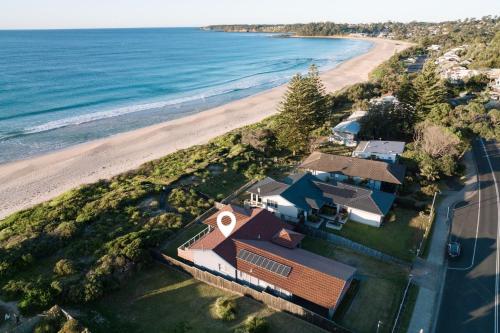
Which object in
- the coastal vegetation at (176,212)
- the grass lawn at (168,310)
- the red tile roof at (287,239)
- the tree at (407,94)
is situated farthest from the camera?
the tree at (407,94)

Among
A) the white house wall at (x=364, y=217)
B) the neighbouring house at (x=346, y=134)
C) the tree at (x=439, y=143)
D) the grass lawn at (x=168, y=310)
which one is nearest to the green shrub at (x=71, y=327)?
the grass lawn at (x=168, y=310)

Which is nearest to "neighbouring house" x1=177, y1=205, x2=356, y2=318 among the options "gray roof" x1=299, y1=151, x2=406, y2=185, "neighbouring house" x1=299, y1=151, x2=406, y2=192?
"neighbouring house" x1=299, y1=151, x2=406, y2=192

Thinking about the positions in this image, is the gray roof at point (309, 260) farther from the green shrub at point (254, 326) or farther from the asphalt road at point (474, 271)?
the asphalt road at point (474, 271)

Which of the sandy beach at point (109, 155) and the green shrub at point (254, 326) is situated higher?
the green shrub at point (254, 326)

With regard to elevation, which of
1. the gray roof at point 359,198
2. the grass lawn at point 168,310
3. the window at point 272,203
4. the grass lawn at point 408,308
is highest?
the gray roof at point 359,198

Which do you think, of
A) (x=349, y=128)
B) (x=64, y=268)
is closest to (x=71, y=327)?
(x=64, y=268)

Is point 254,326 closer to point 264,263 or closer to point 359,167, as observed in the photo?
point 264,263

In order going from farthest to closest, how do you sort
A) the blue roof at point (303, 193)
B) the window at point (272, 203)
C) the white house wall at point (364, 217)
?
the window at point (272, 203) → the blue roof at point (303, 193) → the white house wall at point (364, 217)
